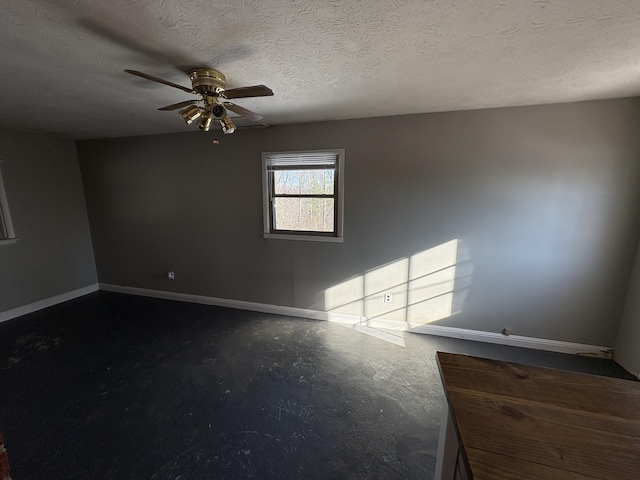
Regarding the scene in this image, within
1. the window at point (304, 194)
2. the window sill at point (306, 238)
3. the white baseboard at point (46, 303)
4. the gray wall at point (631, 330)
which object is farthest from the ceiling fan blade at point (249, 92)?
the white baseboard at point (46, 303)

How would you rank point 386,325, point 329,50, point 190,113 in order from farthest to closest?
point 386,325, point 190,113, point 329,50

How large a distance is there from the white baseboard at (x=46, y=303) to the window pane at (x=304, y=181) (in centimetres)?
352

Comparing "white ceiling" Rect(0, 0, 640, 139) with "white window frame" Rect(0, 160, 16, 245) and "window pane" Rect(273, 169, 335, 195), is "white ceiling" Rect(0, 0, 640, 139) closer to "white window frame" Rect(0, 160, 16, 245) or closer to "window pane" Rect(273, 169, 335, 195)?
"window pane" Rect(273, 169, 335, 195)

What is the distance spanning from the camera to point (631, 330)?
221 cm

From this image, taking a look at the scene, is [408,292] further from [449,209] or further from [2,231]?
[2,231]

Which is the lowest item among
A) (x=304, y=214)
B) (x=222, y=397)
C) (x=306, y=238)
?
(x=222, y=397)

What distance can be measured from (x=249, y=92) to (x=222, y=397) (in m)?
2.18

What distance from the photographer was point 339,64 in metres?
1.57

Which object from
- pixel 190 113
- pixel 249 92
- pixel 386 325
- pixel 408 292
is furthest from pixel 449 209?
pixel 190 113

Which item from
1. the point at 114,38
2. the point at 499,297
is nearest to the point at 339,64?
the point at 114,38

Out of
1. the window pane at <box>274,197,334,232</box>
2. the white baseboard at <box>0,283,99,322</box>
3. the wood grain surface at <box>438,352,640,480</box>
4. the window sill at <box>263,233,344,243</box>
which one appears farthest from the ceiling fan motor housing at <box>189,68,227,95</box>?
the white baseboard at <box>0,283,99,322</box>

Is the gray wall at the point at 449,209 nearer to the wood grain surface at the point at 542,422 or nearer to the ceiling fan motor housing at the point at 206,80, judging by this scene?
the ceiling fan motor housing at the point at 206,80

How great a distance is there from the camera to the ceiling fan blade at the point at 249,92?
58.3 inches

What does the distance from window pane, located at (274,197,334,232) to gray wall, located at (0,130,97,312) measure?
320 centimetres
